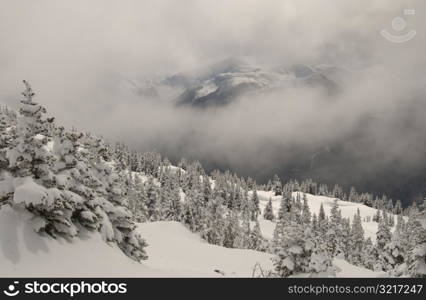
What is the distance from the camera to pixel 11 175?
19266 millimetres

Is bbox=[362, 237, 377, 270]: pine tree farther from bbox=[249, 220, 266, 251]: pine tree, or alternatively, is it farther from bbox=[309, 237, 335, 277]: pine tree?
bbox=[309, 237, 335, 277]: pine tree

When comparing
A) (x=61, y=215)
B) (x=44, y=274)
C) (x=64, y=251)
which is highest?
(x=61, y=215)

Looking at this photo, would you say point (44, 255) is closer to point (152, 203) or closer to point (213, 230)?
point (213, 230)

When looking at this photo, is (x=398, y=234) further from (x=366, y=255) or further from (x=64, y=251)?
(x=64, y=251)

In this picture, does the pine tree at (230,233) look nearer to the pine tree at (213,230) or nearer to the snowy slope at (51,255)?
the pine tree at (213,230)

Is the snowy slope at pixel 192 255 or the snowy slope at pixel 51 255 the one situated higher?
the snowy slope at pixel 192 255

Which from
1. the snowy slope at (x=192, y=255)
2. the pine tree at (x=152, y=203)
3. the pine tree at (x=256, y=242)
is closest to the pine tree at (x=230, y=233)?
the pine tree at (x=256, y=242)

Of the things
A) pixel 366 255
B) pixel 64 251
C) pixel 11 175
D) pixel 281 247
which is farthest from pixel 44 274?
pixel 366 255

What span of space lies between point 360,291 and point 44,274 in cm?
1281

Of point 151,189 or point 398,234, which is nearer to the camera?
point 398,234

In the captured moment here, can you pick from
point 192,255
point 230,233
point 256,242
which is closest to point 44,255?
point 192,255

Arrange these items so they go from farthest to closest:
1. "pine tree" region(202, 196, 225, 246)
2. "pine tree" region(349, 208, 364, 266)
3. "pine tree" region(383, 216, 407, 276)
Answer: "pine tree" region(349, 208, 364, 266) → "pine tree" region(202, 196, 225, 246) → "pine tree" region(383, 216, 407, 276)

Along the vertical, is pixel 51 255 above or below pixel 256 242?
below

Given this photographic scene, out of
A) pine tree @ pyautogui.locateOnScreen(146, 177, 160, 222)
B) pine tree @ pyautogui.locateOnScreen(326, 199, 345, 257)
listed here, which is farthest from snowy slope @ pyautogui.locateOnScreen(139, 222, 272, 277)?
pine tree @ pyautogui.locateOnScreen(326, 199, 345, 257)
